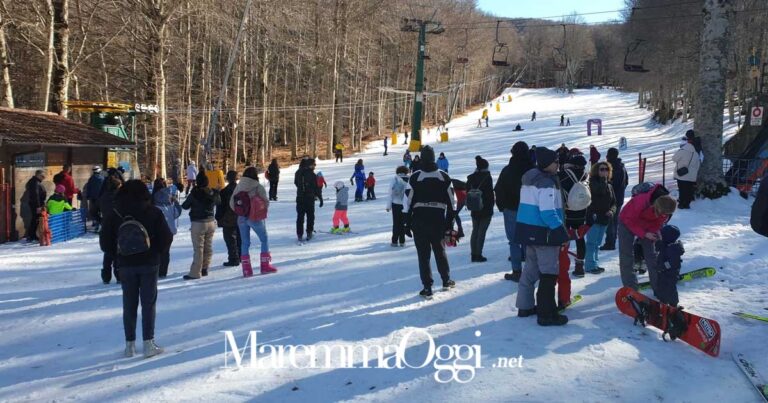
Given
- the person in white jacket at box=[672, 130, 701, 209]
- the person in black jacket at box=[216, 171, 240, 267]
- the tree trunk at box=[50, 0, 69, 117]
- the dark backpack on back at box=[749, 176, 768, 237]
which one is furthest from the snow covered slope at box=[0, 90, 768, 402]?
the tree trunk at box=[50, 0, 69, 117]

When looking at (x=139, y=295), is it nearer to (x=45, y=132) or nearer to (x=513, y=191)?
(x=513, y=191)

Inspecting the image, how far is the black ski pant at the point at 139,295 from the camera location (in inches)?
196

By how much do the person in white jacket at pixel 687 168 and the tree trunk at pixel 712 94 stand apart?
29.9 inches

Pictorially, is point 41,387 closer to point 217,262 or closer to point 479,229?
point 217,262

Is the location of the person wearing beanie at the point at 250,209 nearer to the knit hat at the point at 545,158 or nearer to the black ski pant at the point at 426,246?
the black ski pant at the point at 426,246

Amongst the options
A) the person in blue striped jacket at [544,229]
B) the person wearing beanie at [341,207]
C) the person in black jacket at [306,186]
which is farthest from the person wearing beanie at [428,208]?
the person wearing beanie at [341,207]

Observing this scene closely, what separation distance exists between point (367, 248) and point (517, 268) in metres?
3.71

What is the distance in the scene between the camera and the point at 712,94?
12922 mm

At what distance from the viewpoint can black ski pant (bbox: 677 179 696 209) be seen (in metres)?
12.3

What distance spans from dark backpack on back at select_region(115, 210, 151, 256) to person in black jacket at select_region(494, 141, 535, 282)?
443 cm

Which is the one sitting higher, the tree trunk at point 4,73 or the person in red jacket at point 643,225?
the tree trunk at point 4,73

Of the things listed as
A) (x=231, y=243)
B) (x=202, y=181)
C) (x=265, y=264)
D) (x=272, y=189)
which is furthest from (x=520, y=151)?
(x=272, y=189)

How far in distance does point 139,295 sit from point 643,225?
530 cm

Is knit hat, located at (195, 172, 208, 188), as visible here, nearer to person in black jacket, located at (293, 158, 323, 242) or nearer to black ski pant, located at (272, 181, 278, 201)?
person in black jacket, located at (293, 158, 323, 242)
